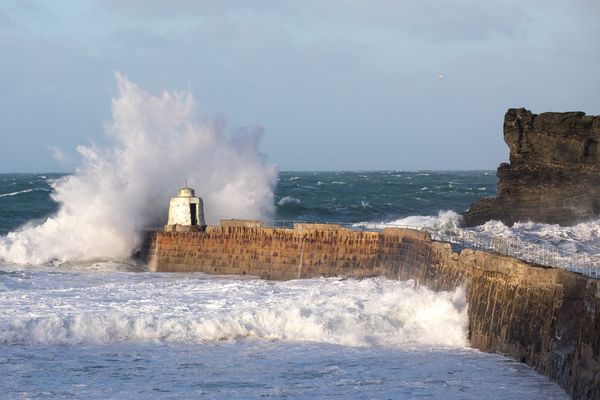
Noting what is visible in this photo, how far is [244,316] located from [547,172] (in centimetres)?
2502

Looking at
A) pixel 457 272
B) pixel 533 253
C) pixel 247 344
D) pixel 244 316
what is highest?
pixel 533 253

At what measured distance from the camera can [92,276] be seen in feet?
70.4

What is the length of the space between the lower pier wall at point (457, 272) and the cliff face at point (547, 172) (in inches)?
635

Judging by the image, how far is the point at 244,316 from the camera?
14.9 meters

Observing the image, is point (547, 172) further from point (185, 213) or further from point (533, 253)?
point (533, 253)

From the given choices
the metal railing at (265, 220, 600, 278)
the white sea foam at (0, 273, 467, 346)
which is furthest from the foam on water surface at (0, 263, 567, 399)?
the metal railing at (265, 220, 600, 278)

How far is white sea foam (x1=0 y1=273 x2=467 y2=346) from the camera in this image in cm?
1402

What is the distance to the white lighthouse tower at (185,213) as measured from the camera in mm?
22359

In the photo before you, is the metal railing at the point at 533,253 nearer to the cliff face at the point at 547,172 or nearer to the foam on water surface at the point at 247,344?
the foam on water surface at the point at 247,344

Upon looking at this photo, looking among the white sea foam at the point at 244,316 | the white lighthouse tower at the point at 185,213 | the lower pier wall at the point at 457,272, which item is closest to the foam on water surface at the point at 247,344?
the white sea foam at the point at 244,316

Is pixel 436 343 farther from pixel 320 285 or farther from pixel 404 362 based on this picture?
pixel 320 285

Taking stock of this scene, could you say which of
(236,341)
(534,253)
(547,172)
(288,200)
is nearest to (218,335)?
(236,341)

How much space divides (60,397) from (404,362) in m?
4.55

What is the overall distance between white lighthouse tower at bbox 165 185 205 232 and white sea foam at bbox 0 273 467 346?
4564mm
